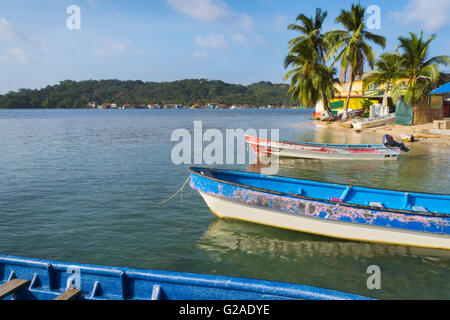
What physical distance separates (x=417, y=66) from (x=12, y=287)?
107 ft

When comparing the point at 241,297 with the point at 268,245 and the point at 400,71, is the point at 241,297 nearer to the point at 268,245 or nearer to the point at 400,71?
Answer: the point at 268,245

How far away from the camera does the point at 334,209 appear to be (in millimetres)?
7695

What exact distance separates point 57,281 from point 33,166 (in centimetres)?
1534

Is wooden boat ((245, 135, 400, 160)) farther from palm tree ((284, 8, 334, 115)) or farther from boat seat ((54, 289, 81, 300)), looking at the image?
palm tree ((284, 8, 334, 115))

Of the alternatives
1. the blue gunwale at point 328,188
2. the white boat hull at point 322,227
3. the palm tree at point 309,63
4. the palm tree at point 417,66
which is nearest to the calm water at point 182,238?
the white boat hull at point 322,227

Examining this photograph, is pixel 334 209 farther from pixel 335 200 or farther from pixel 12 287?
pixel 12 287

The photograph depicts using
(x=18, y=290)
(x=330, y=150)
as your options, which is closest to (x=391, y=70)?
(x=330, y=150)

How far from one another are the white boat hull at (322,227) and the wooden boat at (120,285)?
167 inches

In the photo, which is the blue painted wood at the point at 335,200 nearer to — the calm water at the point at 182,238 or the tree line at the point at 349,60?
the calm water at the point at 182,238

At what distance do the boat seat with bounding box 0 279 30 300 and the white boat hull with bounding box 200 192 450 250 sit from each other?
515 centimetres

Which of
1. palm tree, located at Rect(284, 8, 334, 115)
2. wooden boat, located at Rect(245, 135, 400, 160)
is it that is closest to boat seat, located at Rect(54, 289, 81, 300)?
wooden boat, located at Rect(245, 135, 400, 160)

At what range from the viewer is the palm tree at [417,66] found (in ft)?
91.4
